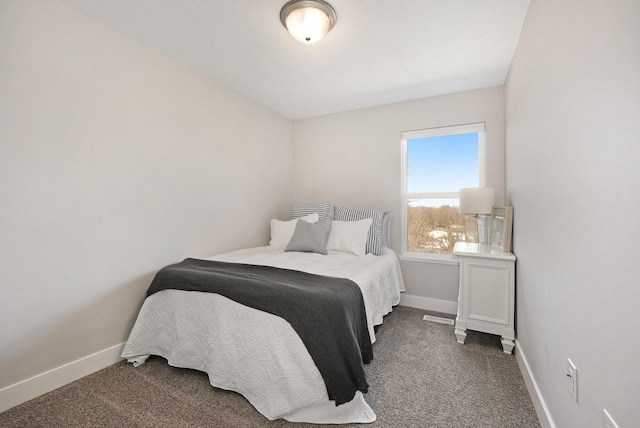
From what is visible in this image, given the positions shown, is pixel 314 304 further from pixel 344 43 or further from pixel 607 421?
pixel 344 43

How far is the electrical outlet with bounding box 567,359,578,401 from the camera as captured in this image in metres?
1.05

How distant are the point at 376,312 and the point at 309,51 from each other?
7.41ft

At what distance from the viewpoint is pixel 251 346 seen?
1616 mm

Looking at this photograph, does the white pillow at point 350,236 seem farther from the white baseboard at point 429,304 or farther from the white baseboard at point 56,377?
the white baseboard at point 56,377

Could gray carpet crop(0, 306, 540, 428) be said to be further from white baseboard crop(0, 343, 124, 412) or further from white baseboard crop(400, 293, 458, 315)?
white baseboard crop(400, 293, 458, 315)

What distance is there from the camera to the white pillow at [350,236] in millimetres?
2900

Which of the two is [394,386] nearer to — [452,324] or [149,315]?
[452,324]

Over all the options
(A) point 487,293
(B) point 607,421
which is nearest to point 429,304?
(A) point 487,293

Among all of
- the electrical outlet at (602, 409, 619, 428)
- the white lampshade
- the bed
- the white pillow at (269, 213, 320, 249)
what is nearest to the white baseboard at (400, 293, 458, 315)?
the bed

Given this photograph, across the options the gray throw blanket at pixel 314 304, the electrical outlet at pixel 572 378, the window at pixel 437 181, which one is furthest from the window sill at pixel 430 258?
the electrical outlet at pixel 572 378

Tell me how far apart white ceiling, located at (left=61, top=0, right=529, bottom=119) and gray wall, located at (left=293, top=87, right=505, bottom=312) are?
21 centimetres

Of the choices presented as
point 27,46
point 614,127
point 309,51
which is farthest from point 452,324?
point 27,46

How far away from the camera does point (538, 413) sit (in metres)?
1.51

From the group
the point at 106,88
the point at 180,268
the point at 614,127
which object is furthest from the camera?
the point at 180,268
